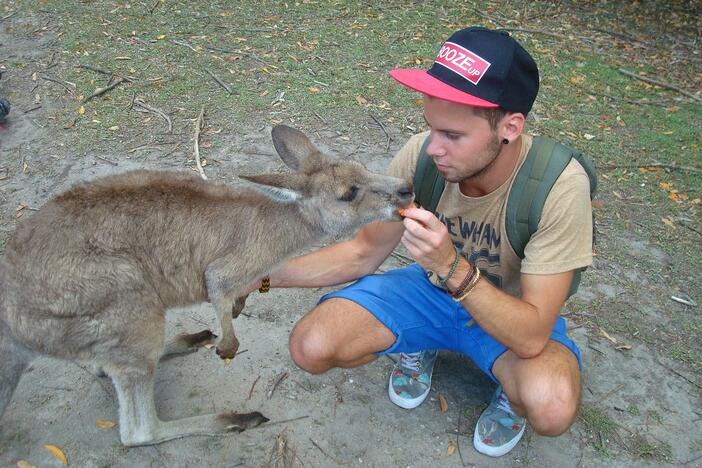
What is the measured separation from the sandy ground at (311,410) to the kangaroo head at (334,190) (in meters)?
0.84

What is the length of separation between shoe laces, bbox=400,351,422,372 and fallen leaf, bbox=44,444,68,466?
1.61m

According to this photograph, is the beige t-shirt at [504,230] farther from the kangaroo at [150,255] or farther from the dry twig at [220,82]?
the dry twig at [220,82]

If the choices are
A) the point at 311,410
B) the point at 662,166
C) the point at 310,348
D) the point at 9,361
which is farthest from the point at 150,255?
the point at 662,166

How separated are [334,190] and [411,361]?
3.18ft

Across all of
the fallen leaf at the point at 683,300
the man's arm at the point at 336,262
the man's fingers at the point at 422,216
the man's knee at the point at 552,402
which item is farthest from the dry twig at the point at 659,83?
the man's fingers at the point at 422,216

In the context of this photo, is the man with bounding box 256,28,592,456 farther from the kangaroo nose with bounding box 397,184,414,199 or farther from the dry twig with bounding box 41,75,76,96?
the dry twig with bounding box 41,75,76,96

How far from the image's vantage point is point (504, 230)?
8.34 ft

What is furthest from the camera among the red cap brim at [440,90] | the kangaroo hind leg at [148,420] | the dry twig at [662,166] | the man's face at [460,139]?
the dry twig at [662,166]

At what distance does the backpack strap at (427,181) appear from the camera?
107 inches

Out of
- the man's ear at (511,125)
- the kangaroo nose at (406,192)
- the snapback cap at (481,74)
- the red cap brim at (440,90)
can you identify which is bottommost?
the kangaroo nose at (406,192)

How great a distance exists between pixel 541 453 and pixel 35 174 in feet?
12.7

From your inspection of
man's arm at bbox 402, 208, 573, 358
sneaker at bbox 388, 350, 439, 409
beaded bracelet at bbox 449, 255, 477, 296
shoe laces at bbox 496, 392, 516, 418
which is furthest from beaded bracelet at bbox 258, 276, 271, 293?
shoe laces at bbox 496, 392, 516, 418

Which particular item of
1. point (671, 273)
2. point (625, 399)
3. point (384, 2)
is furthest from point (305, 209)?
point (384, 2)

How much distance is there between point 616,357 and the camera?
329cm
